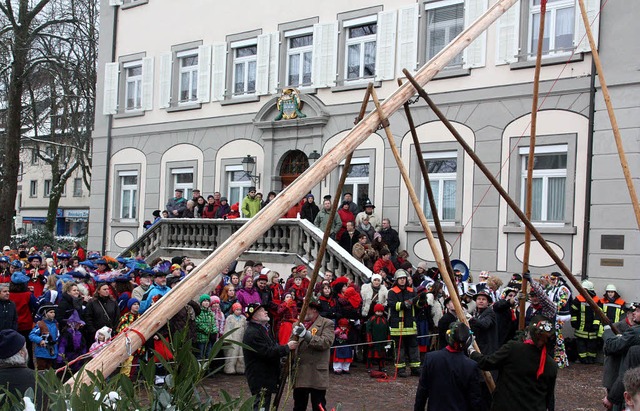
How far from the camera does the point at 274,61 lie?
22453mm

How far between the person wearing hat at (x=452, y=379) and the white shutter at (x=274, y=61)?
53.2 ft

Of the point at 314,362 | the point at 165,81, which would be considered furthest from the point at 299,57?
the point at 314,362

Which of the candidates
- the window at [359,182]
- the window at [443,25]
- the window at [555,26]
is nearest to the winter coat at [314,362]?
the window at [555,26]

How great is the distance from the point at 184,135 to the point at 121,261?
7298 millimetres

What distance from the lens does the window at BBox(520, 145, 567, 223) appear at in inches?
680

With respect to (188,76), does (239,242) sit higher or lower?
lower

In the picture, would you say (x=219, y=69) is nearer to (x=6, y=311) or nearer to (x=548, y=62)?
(x=548, y=62)

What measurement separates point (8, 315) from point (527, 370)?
7.35 metres

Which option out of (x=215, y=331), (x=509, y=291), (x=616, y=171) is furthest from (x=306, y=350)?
(x=616, y=171)

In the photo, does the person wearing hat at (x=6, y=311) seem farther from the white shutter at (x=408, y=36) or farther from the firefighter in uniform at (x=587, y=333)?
the white shutter at (x=408, y=36)

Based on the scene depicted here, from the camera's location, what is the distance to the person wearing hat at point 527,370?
675 centimetres

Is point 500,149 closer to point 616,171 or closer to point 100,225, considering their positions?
point 616,171

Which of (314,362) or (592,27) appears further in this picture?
(592,27)

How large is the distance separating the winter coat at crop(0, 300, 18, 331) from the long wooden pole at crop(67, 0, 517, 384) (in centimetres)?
621
